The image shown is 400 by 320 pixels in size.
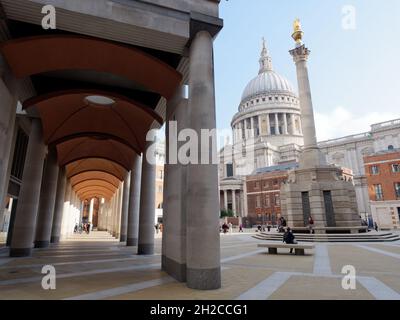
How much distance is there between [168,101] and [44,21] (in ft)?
18.4

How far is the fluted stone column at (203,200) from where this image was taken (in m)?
7.34

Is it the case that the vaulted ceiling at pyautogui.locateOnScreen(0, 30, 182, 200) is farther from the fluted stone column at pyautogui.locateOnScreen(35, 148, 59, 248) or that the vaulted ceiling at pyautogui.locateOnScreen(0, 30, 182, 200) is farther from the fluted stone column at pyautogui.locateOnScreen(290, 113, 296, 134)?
the fluted stone column at pyautogui.locateOnScreen(290, 113, 296, 134)

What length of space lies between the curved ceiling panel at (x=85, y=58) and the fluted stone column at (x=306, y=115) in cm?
1845

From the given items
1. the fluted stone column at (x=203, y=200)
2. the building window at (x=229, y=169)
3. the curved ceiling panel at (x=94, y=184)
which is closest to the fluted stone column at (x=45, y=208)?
the fluted stone column at (x=203, y=200)

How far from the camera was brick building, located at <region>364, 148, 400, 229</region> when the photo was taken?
4609 cm

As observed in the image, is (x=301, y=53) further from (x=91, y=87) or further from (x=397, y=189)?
(x=397, y=189)

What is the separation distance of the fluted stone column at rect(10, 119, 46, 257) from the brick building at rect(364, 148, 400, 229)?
52.0 meters

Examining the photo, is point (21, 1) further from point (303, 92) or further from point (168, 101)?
point (303, 92)

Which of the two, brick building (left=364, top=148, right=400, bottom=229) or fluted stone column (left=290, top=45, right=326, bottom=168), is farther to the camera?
brick building (left=364, top=148, right=400, bottom=229)

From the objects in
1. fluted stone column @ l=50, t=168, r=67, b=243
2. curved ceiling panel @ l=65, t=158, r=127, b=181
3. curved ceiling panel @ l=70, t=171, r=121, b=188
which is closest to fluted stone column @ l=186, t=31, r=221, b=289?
fluted stone column @ l=50, t=168, r=67, b=243

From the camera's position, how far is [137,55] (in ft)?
34.2

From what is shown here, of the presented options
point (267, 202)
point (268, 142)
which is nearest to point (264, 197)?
point (267, 202)
